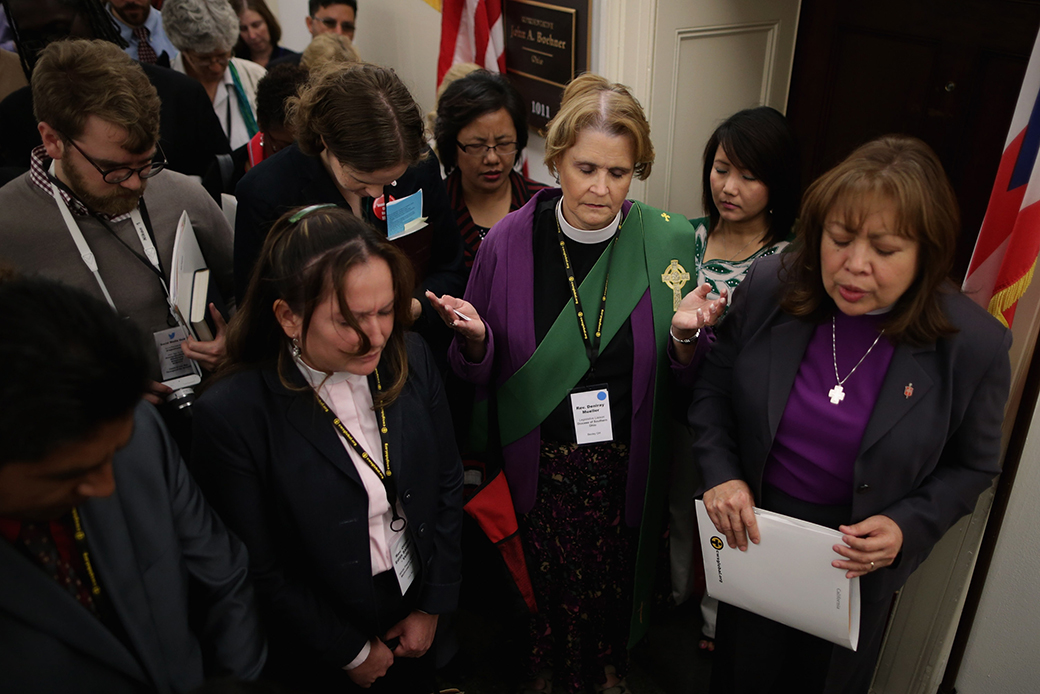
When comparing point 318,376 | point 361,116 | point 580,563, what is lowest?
point 580,563

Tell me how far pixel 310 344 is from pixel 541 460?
0.90 meters

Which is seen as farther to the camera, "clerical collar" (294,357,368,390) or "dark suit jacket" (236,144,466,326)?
"dark suit jacket" (236,144,466,326)

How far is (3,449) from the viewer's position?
0.96 metres

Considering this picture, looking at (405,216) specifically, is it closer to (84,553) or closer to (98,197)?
(98,197)

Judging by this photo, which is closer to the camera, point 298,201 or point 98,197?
point 98,197

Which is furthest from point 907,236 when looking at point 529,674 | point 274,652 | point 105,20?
point 105,20

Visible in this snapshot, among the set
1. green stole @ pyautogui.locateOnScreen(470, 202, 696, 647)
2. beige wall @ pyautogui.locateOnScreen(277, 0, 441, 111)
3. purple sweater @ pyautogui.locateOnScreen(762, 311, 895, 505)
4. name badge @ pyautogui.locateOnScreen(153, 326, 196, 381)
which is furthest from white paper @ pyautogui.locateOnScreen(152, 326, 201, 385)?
beige wall @ pyautogui.locateOnScreen(277, 0, 441, 111)

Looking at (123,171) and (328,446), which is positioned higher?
(123,171)

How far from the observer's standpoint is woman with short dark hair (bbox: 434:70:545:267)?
271 cm

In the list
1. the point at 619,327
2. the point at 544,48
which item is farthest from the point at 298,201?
the point at 544,48

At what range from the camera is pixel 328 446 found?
1.61 m

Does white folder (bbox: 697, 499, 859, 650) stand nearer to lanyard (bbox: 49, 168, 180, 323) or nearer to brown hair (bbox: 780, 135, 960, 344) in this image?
brown hair (bbox: 780, 135, 960, 344)

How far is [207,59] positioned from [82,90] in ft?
6.85

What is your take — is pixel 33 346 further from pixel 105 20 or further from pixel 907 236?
pixel 105 20
